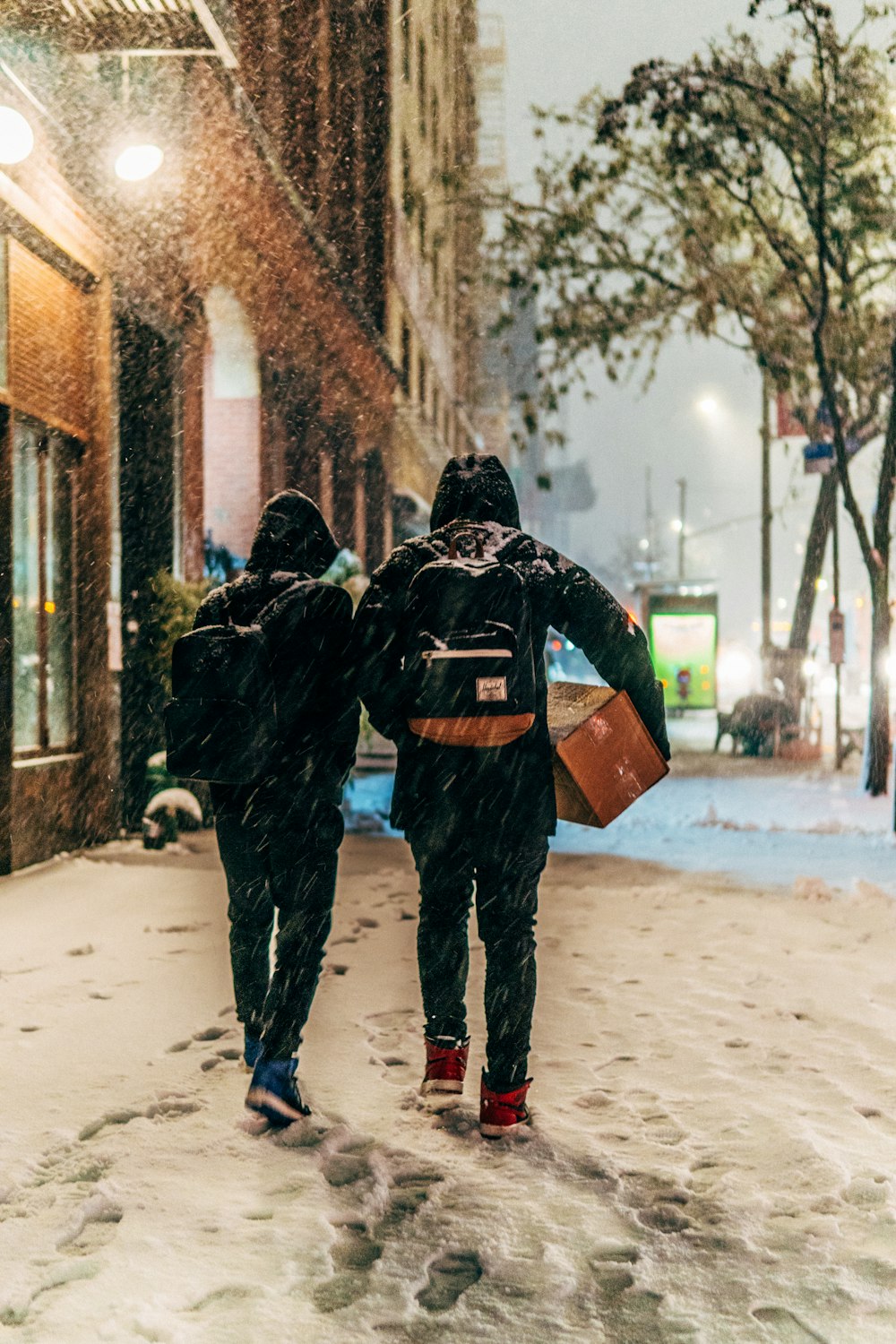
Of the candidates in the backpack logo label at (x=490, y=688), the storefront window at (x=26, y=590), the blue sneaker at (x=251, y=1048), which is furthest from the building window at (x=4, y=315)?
the backpack logo label at (x=490, y=688)

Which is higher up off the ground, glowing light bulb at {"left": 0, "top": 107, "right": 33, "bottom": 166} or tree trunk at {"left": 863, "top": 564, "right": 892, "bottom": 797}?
glowing light bulb at {"left": 0, "top": 107, "right": 33, "bottom": 166}

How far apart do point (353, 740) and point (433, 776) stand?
0.36 m

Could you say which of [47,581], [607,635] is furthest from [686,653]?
[607,635]

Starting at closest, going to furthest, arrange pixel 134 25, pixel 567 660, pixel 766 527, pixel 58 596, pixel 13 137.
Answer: pixel 13 137 < pixel 134 25 < pixel 58 596 < pixel 766 527 < pixel 567 660

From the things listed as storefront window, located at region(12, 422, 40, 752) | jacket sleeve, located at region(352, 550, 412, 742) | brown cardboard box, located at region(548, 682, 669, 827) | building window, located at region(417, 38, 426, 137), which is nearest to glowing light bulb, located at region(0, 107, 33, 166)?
storefront window, located at region(12, 422, 40, 752)

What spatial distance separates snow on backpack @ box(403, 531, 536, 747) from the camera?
155 inches

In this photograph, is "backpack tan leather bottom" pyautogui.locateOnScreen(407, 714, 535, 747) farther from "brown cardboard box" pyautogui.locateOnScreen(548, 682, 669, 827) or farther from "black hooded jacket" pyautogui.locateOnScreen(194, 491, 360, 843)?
"black hooded jacket" pyautogui.locateOnScreen(194, 491, 360, 843)

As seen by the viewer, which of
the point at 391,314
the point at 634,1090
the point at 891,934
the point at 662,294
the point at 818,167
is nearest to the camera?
the point at 634,1090

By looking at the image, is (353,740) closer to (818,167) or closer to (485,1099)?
(485,1099)

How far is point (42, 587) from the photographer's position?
34.5 feet

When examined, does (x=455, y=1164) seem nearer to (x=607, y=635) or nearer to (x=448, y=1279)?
(x=448, y=1279)

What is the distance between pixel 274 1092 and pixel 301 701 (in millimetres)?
1229

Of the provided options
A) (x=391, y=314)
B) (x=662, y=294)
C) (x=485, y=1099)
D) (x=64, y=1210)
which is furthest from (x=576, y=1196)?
(x=391, y=314)

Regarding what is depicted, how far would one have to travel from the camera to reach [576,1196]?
12.0 feet
